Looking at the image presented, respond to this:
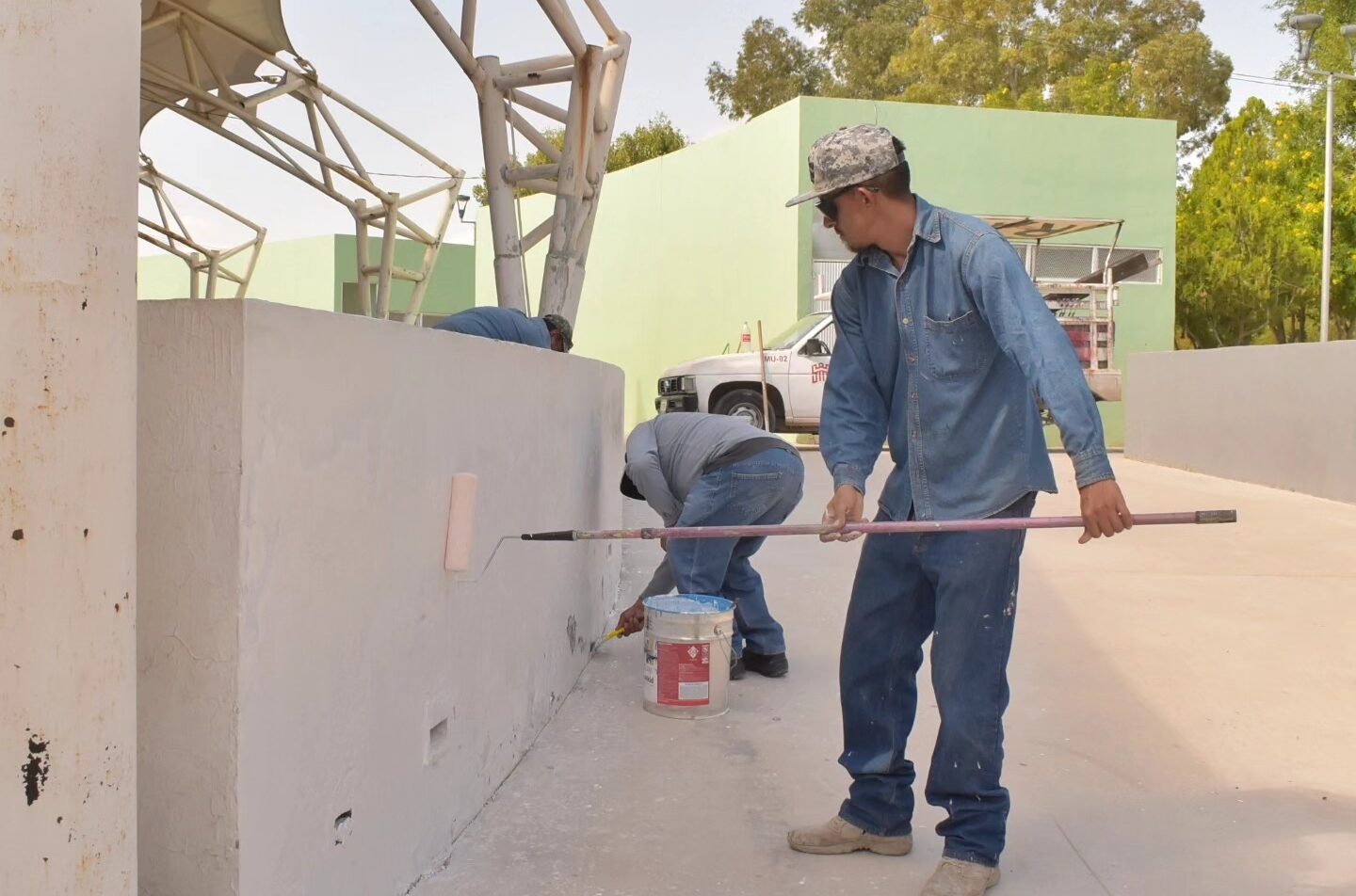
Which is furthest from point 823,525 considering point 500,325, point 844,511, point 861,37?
point 861,37

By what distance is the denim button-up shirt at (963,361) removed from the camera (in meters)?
3.03

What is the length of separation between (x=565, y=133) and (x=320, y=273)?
24.8 meters

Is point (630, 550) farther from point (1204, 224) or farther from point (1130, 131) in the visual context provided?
point (1204, 224)

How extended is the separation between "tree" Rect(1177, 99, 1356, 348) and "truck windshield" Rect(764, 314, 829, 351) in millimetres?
13726

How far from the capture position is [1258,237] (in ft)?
85.5

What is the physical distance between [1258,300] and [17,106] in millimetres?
27991

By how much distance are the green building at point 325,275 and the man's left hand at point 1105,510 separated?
28.9 meters

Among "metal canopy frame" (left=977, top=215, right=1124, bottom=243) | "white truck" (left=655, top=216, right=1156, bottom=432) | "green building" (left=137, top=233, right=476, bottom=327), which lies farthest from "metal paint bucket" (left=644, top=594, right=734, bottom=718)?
"green building" (left=137, top=233, right=476, bottom=327)

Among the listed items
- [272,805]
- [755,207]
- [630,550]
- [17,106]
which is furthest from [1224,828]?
[755,207]

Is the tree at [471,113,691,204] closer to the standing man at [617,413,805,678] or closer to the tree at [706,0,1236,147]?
the tree at [706,0,1236,147]

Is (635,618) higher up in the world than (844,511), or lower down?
lower down

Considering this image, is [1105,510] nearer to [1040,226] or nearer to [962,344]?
[962,344]

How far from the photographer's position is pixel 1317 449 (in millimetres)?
12180

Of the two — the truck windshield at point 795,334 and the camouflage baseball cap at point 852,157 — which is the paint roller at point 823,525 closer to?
the camouflage baseball cap at point 852,157
